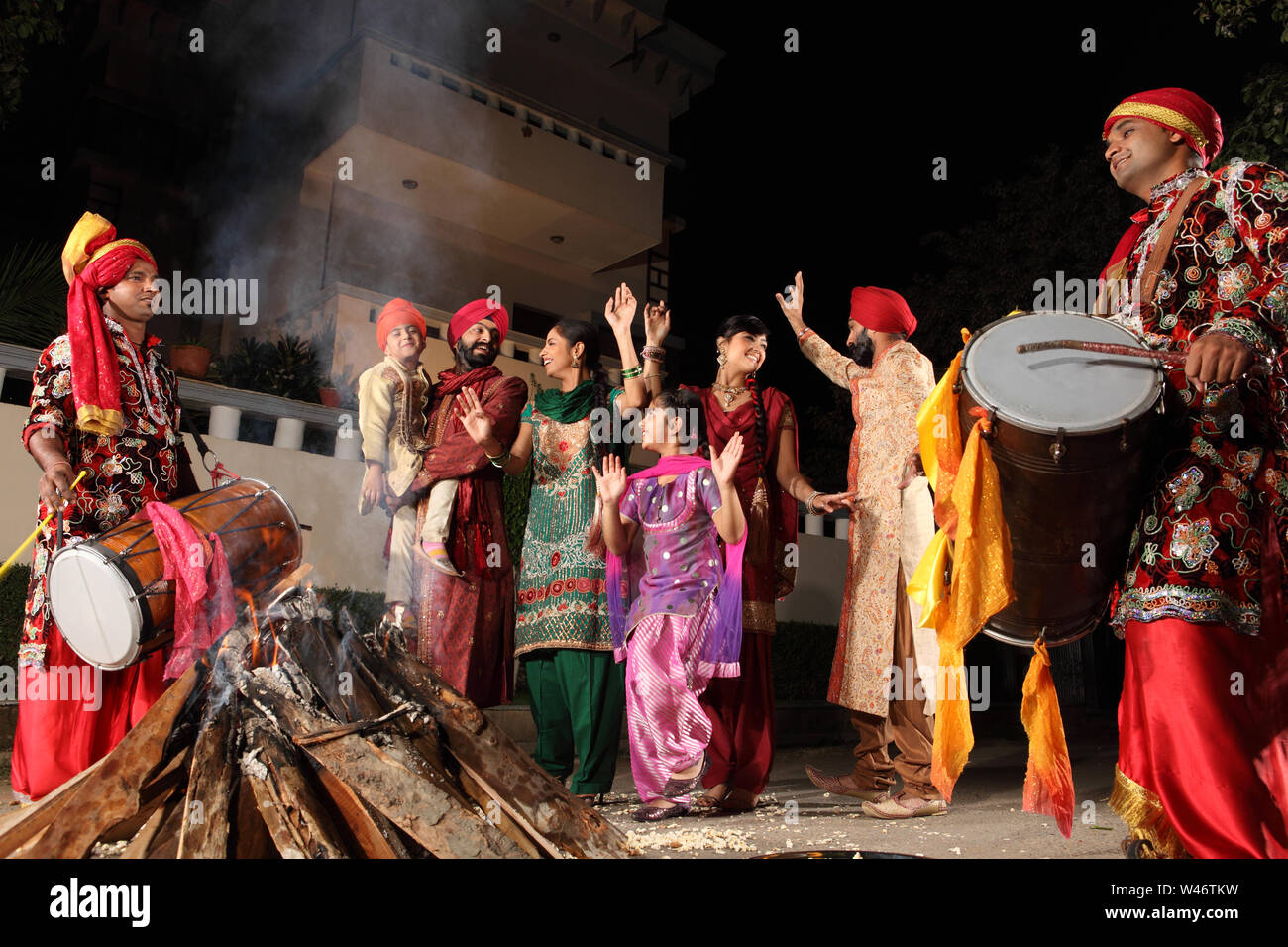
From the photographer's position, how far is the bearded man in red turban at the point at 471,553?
4031 millimetres

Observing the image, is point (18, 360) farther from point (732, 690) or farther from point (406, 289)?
point (406, 289)

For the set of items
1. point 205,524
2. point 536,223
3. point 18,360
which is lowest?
point 205,524

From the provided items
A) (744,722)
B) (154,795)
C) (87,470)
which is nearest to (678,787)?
(744,722)

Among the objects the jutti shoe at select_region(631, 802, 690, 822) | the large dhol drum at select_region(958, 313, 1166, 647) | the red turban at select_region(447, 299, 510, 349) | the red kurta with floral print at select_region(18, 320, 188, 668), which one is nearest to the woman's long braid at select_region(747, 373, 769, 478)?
the red turban at select_region(447, 299, 510, 349)

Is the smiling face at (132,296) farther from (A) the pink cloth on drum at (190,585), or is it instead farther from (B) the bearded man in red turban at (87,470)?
(A) the pink cloth on drum at (190,585)

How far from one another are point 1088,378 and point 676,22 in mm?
13526

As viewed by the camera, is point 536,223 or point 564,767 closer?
point 564,767

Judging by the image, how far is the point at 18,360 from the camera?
17.9 ft

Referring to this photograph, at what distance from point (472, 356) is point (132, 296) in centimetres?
134

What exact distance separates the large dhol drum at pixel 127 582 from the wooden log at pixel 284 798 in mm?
822

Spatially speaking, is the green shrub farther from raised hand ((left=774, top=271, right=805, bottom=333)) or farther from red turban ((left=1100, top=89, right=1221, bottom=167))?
red turban ((left=1100, top=89, right=1221, bottom=167))

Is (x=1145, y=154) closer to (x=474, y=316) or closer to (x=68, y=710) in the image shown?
(x=474, y=316)
